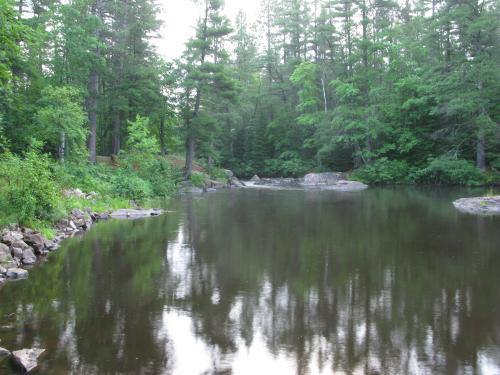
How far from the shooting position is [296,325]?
6.88m

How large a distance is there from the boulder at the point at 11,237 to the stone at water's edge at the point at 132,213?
7.05m

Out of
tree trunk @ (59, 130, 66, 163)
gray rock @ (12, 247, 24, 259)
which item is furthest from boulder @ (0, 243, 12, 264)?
tree trunk @ (59, 130, 66, 163)

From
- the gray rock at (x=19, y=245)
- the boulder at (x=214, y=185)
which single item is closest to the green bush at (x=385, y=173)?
the boulder at (x=214, y=185)

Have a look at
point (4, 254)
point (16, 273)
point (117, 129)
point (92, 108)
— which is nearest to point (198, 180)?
point (117, 129)

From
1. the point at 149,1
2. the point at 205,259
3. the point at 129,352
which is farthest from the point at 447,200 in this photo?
the point at 149,1

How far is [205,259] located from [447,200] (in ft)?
54.5

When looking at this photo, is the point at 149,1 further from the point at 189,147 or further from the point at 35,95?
the point at 35,95

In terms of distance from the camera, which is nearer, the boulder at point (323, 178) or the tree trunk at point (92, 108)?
the tree trunk at point (92, 108)

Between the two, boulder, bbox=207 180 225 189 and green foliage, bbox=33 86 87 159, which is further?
boulder, bbox=207 180 225 189

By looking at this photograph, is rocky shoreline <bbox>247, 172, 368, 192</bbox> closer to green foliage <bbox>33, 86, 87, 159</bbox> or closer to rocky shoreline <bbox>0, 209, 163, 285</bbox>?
green foliage <bbox>33, 86, 87, 159</bbox>

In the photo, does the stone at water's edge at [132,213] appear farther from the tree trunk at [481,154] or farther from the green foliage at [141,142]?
the tree trunk at [481,154]

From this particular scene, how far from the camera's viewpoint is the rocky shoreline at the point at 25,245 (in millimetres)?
9586

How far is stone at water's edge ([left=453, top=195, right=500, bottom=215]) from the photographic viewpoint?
18484 millimetres

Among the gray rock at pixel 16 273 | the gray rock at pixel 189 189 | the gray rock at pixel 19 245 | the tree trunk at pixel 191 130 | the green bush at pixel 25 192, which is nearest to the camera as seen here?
the gray rock at pixel 16 273
